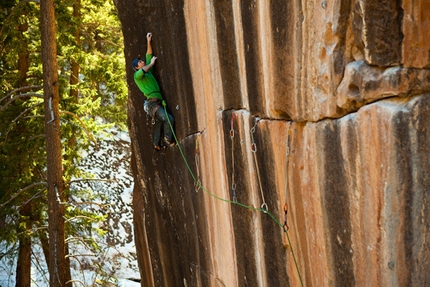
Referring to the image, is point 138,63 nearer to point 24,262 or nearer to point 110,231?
point 24,262

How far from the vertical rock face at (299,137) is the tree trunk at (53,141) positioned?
453 centimetres

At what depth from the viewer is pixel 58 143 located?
12.1 metres

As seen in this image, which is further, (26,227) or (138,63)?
(26,227)

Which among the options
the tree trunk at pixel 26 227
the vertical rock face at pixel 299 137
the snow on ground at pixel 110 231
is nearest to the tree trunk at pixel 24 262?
the tree trunk at pixel 26 227

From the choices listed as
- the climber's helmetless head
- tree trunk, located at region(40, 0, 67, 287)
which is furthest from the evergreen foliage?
the climber's helmetless head

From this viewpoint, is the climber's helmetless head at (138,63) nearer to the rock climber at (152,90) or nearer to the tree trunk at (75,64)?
the rock climber at (152,90)

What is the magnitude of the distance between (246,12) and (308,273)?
84.0 inches

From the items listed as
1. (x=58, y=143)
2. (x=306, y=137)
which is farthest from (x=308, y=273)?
(x=58, y=143)

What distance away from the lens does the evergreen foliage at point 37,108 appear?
13609 mm

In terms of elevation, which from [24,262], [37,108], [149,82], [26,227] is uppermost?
[37,108]

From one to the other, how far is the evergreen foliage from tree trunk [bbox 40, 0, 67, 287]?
0.84 metres

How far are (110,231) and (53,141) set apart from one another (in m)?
6.62

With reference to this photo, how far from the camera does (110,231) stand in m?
18.1

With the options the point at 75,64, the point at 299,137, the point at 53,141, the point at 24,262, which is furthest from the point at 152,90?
the point at 24,262
